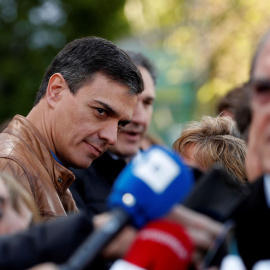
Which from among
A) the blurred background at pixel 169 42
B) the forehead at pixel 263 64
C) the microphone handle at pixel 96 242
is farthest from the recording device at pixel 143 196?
the blurred background at pixel 169 42

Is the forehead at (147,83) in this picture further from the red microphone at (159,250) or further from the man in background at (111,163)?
the red microphone at (159,250)

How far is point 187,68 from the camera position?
51.5 feet

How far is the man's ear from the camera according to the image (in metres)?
3.70

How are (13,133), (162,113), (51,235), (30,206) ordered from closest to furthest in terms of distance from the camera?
1. (51,235)
2. (30,206)
3. (13,133)
4. (162,113)

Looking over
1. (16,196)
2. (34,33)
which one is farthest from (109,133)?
(34,33)

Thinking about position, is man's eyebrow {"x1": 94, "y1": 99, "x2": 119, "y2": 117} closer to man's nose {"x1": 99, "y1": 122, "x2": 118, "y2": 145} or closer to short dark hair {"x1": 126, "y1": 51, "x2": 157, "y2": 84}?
man's nose {"x1": 99, "y1": 122, "x2": 118, "y2": 145}

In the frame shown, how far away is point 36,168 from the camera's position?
3268 mm

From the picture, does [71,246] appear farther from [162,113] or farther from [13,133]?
[162,113]

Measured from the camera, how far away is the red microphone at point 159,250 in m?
1.67

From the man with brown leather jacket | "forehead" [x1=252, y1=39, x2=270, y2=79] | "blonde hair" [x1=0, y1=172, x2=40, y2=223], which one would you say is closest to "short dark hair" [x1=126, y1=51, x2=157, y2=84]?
the man with brown leather jacket

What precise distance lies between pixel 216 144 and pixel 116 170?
137cm

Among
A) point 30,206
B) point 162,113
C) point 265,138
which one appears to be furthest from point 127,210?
point 162,113

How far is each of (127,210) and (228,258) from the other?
→ 0.36m

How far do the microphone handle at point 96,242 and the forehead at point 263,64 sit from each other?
584 mm
